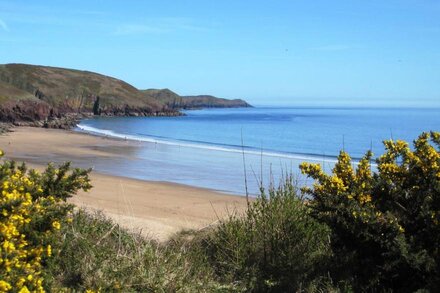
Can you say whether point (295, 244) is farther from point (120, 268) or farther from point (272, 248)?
point (120, 268)

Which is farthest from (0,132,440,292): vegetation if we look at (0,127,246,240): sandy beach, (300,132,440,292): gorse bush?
(0,127,246,240): sandy beach

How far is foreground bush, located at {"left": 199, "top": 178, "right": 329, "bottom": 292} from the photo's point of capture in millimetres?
5070

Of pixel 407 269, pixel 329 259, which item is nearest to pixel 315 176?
pixel 329 259

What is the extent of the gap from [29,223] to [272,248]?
2.46 meters

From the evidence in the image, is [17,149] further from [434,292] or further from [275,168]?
[434,292]

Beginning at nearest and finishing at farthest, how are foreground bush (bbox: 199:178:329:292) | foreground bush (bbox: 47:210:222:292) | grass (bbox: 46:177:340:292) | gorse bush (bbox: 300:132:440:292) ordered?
gorse bush (bbox: 300:132:440:292)
foreground bush (bbox: 47:210:222:292)
grass (bbox: 46:177:340:292)
foreground bush (bbox: 199:178:329:292)

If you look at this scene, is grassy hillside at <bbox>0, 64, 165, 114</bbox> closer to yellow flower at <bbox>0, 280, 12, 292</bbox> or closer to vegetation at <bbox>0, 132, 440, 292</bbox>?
vegetation at <bbox>0, 132, 440, 292</bbox>

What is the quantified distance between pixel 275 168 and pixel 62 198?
57.0ft

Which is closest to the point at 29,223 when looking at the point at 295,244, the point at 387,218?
the point at 295,244

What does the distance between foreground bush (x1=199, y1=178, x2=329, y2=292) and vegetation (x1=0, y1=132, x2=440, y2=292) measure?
0.04 feet

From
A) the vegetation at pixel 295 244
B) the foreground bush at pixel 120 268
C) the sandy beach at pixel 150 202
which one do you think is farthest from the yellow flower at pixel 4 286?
the sandy beach at pixel 150 202

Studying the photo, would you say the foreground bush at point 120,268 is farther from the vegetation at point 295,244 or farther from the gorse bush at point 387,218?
the gorse bush at point 387,218

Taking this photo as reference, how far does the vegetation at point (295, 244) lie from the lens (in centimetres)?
429

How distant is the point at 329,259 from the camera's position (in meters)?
5.08
